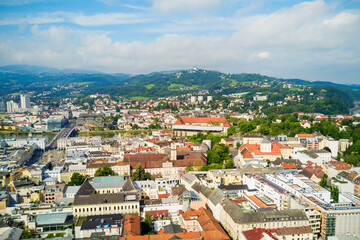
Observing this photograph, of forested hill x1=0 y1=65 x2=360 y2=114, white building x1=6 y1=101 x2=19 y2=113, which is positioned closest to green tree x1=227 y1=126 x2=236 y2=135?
forested hill x1=0 y1=65 x2=360 y2=114

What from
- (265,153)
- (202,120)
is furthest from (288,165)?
(202,120)

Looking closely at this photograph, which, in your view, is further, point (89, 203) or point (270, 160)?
point (270, 160)

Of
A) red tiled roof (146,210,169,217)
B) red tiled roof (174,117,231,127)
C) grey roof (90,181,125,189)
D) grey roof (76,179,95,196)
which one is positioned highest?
red tiled roof (174,117,231,127)

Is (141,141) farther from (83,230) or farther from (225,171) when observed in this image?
(83,230)

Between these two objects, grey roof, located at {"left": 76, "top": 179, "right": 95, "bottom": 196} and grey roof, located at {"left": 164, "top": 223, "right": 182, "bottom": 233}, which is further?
grey roof, located at {"left": 76, "top": 179, "right": 95, "bottom": 196}

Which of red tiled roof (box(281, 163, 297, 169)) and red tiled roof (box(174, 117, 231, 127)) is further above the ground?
red tiled roof (box(174, 117, 231, 127))

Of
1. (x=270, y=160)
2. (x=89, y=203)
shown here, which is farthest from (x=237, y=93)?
(x=89, y=203)

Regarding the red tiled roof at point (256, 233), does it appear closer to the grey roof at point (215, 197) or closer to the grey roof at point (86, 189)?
the grey roof at point (215, 197)

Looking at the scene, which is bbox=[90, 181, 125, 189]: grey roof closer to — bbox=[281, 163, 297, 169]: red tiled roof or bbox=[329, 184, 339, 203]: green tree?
bbox=[281, 163, 297, 169]: red tiled roof
